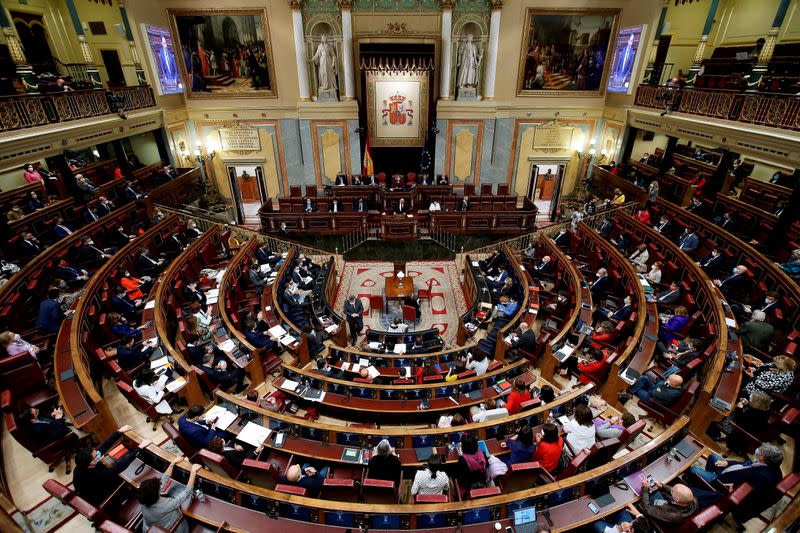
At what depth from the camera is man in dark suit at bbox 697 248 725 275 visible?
938 cm

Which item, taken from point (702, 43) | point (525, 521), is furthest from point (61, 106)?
point (702, 43)

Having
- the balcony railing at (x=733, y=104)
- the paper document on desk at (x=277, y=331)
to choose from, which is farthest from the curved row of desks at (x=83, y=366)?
the balcony railing at (x=733, y=104)

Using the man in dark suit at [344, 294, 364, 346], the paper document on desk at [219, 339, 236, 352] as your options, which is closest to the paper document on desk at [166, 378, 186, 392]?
the paper document on desk at [219, 339, 236, 352]

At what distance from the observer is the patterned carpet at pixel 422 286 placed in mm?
10750

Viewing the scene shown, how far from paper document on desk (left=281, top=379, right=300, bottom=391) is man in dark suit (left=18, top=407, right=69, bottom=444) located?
9.95ft

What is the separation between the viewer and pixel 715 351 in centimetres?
655

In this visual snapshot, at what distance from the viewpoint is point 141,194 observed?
544 inches

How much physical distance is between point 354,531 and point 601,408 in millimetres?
4737

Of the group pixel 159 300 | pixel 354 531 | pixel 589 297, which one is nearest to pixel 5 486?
pixel 159 300

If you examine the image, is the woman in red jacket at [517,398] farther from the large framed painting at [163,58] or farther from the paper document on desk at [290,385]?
the large framed painting at [163,58]

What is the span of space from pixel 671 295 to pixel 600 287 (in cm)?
152

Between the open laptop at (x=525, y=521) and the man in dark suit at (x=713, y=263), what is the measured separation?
860 cm

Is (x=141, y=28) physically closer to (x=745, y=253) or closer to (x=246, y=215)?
(x=246, y=215)

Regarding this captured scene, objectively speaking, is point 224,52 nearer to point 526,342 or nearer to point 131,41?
point 131,41
